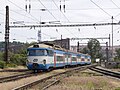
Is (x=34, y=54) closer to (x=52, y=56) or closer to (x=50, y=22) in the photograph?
(x=52, y=56)

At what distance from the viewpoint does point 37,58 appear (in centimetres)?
3509

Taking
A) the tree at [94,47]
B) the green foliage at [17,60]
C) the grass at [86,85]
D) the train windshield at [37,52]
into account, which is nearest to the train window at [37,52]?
the train windshield at [37,52]

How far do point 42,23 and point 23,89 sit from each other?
38.1 m

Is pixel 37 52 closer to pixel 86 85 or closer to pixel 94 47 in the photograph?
pixel 86 85

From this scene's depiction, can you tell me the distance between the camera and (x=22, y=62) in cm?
6209

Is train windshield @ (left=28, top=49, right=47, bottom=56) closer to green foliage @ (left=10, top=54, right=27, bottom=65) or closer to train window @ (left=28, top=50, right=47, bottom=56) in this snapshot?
train window @ (left=28, top=50, right=47, bottom=56)

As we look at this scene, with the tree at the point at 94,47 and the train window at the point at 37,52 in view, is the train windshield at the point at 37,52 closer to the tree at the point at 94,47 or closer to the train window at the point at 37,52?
the train window at the point at 37,52

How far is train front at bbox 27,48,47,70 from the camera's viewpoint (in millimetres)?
34844

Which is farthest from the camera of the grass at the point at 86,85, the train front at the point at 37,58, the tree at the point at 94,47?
the tree at the point at 94,47

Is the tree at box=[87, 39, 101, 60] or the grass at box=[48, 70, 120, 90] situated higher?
the tree at box=[87, 39, 101, 60]

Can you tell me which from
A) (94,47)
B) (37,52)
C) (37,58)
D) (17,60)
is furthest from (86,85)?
(94,47)

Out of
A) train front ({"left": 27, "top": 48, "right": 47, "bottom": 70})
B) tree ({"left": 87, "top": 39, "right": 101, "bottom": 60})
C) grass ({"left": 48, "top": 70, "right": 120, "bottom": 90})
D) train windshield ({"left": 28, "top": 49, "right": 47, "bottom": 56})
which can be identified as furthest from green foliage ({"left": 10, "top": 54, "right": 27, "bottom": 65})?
tree ({"left": 87, "top": 39, "right": 101, "bottom": 60})

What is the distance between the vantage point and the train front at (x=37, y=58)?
114 ft

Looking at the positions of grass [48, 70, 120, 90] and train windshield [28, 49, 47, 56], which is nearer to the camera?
grass [48, 70, 120, 90]
